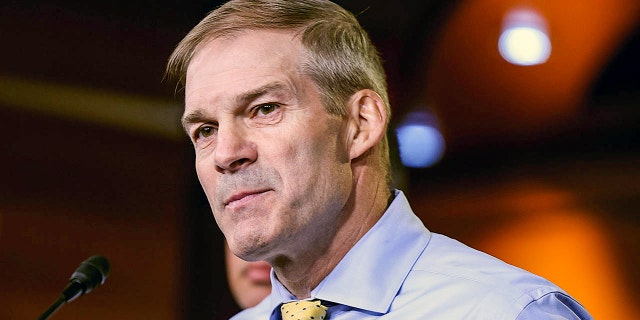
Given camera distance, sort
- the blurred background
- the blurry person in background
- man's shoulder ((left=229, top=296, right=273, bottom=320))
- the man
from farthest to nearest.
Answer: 1. the blurred background
2. the blurry person in background
3. man's shoulder ((left=229, top=296, right=273, bottom=320))
4. the man

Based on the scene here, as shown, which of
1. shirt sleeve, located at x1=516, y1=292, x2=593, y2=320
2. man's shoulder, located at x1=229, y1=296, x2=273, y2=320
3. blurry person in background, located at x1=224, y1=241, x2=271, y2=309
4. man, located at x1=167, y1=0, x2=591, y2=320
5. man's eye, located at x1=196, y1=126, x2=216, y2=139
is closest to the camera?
shirt sleeve, located at x1=516, y1=292, x2=593, y2=320

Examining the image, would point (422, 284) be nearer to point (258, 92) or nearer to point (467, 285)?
point (467, 285)

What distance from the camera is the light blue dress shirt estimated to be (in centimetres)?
120

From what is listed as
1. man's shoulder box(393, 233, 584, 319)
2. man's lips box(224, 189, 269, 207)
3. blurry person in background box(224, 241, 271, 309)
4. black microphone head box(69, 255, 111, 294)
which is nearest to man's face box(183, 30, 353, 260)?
man's lips box(224, 189, 269, 207)

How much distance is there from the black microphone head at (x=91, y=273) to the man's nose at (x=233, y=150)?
39 centimetres

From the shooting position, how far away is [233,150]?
1297 millimetres

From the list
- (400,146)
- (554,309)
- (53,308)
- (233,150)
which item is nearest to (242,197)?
(233,150)

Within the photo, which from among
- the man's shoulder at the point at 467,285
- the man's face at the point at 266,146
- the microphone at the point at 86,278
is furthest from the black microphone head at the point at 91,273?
the man's shoulder at the point at 467,285

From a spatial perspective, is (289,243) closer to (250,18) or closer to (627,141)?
(250,18)

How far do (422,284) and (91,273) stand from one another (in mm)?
632

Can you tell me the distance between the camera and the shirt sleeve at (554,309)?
1.16 m

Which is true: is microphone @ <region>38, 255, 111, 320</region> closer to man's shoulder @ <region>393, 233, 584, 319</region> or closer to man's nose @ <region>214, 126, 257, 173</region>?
man's nose @ <region>214, 126, 257, 173</region>

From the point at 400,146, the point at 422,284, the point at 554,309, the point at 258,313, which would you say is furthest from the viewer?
the point at 400,146

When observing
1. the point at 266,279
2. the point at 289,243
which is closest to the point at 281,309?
the point at 289,243
